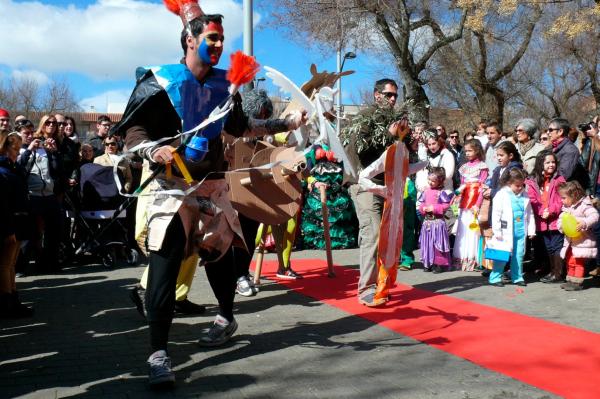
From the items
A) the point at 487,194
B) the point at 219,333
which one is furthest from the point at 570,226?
the point at 219,333

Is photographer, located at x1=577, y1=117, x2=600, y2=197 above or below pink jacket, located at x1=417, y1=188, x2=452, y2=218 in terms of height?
above

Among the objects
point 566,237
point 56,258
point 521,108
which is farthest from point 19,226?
point 521,108

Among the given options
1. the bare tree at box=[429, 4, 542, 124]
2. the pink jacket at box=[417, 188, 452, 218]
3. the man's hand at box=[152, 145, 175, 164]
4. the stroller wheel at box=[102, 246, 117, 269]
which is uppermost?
the bare tree at box=[429, 4, 542, 124]

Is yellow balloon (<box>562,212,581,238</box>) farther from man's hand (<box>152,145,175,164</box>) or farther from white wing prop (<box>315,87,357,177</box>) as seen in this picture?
man's hand (<box>152,145,175,164</box>)

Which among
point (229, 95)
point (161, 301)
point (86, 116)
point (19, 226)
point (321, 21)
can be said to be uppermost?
point (86, 116)

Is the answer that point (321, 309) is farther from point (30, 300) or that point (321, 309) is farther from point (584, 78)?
point (584, 78)

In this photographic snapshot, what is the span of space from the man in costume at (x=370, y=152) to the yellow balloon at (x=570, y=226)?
7.15 feet

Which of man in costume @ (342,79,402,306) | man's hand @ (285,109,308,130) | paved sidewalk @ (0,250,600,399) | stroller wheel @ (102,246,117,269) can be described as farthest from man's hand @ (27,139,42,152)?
man's hand @ (285,109,308,130)

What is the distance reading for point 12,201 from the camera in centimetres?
533

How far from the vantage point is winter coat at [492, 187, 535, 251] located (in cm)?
665

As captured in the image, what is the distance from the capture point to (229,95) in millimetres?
3703

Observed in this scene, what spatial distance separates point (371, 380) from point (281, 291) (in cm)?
289

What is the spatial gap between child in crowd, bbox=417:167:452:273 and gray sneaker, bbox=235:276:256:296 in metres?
2.62

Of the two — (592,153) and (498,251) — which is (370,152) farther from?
(592,153)
